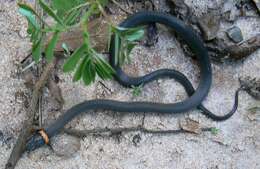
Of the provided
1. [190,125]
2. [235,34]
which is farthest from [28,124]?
[235,34]

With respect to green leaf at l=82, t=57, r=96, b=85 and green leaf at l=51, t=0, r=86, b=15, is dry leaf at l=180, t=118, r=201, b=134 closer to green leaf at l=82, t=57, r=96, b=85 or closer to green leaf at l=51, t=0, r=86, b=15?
green leaf at l=82, t=57, r=96, b=85

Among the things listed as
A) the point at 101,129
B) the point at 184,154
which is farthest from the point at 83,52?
the point at 184,154

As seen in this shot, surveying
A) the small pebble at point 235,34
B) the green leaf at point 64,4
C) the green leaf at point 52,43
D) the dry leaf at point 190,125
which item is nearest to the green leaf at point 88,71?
the green leaf at point 52,43

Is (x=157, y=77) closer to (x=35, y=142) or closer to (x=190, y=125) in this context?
(x=190, y=125)

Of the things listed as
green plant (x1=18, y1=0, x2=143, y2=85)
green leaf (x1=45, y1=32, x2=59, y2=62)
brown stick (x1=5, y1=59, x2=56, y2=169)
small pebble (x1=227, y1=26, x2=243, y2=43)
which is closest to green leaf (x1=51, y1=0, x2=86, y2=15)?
green plant (x1=18, y1=0, x2=143, y2=85)

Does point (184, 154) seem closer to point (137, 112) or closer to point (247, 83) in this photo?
point (137, 112)
